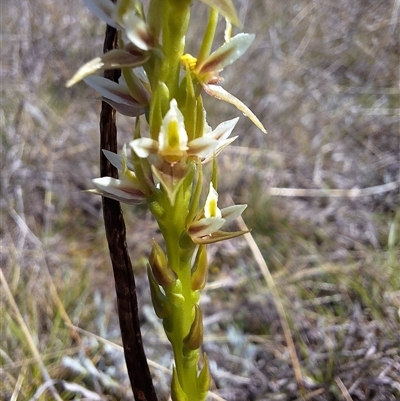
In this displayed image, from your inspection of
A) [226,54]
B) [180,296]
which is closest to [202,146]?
[226,54]

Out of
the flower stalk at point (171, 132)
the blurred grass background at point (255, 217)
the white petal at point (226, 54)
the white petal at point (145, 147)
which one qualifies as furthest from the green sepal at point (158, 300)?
the blurred grass background at point (255, 217)

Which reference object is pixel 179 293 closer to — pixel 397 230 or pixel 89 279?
pixel 89 279

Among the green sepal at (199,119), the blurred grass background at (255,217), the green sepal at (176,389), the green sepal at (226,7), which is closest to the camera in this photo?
the green sepal at (226,7)

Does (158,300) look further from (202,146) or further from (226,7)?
(226,7)

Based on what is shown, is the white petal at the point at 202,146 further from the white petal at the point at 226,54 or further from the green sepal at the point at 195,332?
the green sepal at the point at 195,332

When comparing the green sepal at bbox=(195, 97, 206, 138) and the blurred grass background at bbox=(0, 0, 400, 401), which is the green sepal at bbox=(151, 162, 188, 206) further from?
the blurred grass background at bbox=(0, 0, 400, 401)

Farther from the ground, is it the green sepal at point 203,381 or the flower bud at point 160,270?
the flower bud at point 160,270

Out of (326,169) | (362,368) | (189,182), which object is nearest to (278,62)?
(326,169)
